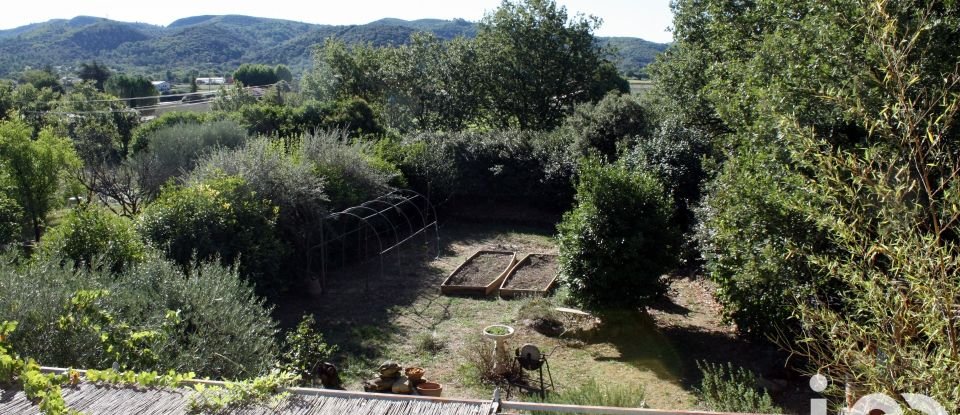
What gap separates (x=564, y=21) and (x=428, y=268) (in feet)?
41.6

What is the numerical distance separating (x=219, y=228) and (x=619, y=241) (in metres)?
5.36

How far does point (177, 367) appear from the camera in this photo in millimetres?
4895

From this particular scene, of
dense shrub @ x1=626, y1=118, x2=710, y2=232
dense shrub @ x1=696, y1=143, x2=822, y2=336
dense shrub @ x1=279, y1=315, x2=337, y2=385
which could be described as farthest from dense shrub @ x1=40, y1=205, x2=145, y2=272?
dense shrub @ x1=626, y1=118, x2=710, y2=232

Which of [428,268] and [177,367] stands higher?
[177,367]

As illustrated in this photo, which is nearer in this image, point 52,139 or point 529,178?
point 52,139

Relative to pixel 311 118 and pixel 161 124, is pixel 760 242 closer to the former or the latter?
pixel 311 118

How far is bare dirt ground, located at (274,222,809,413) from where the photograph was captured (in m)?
7.19

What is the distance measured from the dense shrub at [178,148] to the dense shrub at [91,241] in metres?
5.95

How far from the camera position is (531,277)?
11.3m

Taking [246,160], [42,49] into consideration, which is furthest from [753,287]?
[42,49]

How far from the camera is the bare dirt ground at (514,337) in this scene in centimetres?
719

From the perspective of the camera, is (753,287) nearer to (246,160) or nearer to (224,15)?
(246,160)

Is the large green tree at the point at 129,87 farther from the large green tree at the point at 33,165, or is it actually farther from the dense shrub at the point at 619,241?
the dense shrub at the point at 619,241

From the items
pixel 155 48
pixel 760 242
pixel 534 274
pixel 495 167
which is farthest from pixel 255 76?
pixel 760 242
